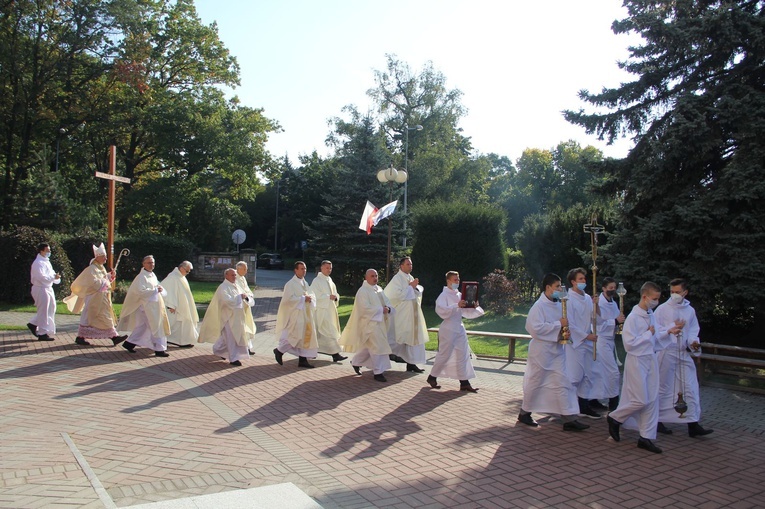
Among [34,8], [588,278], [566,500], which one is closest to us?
[566,500]

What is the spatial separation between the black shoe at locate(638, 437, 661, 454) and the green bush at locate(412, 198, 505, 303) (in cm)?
1635

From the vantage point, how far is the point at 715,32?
501 inches

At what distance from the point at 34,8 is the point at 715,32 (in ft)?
96.4

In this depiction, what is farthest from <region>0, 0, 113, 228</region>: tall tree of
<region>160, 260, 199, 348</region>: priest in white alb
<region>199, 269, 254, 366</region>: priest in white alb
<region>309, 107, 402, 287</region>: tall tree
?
<region>199, 269, 254, 366</region>: priest in white alb

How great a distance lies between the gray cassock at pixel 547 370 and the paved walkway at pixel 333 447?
1.23ft

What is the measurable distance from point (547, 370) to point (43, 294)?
1059cm

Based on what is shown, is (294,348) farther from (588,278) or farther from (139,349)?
(588,278)

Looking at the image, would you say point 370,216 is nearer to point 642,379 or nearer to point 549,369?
point 549,369

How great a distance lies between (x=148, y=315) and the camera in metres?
12.1

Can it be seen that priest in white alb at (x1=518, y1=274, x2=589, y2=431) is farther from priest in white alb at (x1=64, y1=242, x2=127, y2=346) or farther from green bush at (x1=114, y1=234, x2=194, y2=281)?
green bush at (x1=114, y1=234, x2=194, y2=281)

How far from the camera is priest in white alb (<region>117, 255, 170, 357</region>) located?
12.0 m

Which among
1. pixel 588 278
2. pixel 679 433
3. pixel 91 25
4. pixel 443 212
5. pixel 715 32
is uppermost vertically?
pixel 91 25

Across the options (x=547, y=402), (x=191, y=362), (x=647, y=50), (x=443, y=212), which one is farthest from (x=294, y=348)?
(x=443, y=212)

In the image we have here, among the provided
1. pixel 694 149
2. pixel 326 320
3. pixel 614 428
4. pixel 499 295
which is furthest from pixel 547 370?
pixel 499 295
